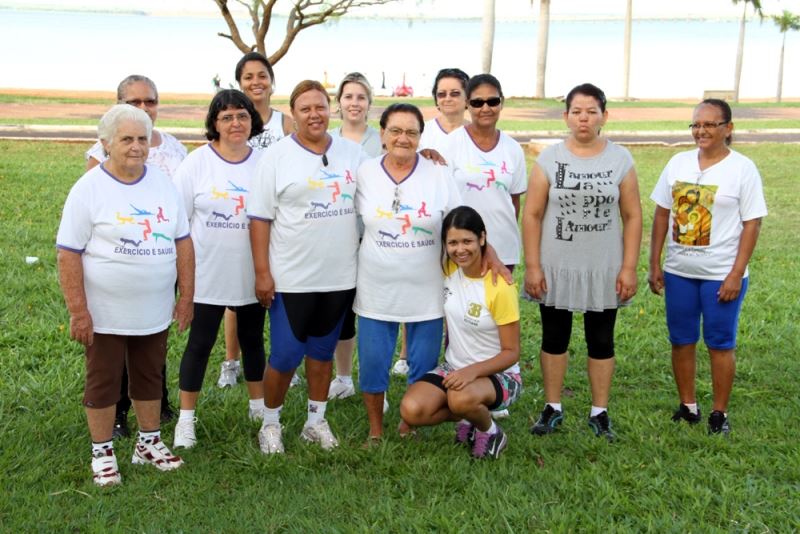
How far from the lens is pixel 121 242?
405cm

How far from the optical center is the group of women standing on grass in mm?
4152

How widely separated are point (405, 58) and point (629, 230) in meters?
81.2

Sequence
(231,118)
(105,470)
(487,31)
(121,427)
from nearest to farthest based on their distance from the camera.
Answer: (105,470) → (231,118) → (121,427) → (487,31)

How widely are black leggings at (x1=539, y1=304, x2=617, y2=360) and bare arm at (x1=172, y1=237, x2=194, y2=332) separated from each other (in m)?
1.82

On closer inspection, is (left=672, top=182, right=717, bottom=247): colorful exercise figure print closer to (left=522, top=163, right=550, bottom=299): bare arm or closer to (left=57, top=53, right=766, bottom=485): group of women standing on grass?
(left=57, top=53, right=766, bottom=485): group of women standing on grass

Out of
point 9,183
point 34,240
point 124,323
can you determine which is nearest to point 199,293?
point 124,323

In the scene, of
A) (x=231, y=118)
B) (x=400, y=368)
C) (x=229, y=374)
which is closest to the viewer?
(x=231, y=118)

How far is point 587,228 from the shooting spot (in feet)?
15.3

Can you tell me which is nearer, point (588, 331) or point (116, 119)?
point (116, 119)

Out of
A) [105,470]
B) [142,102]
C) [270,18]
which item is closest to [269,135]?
[142,102]

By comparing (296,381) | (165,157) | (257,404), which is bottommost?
(296,381)

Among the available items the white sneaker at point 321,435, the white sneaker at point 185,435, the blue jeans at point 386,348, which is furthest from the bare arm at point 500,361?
the white sneaker at point 185,435

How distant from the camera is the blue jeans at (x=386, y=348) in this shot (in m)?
4.54

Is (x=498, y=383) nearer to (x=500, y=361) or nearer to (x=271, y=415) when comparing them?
(x=500, y=361)
